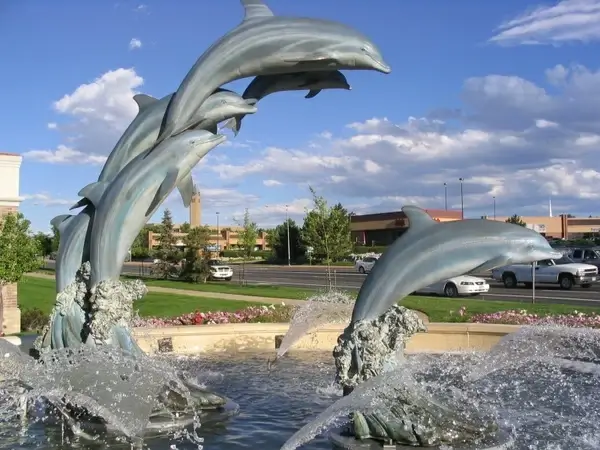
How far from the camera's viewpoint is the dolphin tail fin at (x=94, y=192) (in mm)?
8391

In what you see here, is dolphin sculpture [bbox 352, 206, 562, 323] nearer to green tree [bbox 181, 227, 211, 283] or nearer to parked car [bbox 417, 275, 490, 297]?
parked car [bbox 417, 275, 490, 297]

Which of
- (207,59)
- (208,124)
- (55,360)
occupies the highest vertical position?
(207,59)

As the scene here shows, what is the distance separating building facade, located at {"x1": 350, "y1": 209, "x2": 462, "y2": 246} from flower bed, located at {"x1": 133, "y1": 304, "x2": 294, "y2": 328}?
57.2 m

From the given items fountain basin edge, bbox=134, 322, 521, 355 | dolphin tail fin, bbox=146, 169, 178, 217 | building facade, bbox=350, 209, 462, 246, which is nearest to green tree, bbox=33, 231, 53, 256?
fountain basin edge, bbox=134, 322, 521, 355

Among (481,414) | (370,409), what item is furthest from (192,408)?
(481,414)

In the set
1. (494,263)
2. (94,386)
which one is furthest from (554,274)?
(94,386)

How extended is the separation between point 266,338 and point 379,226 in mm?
63536

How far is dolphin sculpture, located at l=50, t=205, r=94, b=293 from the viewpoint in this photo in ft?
28.1

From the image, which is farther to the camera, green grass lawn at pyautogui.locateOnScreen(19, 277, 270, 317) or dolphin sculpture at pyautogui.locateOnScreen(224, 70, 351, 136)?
green grass lawn at pyautogui.locateOnScreen(19, 277, 270, 317)

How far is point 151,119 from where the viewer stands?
8.60 m

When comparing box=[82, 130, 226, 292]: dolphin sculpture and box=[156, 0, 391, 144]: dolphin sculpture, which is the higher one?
box=[156, 0, 391, 144]: dolphin sculpture

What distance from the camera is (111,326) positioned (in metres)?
8.27

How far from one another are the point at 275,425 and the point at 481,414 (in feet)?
7.79

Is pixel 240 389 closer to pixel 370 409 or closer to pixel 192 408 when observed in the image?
pixel 192 408
